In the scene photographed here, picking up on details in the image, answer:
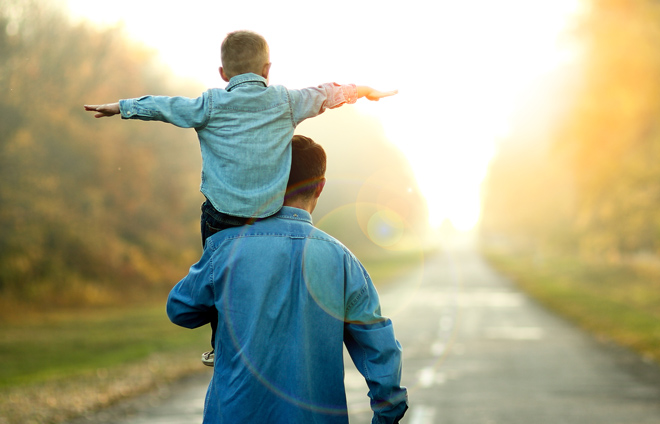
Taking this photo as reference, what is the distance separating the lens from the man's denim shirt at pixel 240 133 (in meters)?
2.36

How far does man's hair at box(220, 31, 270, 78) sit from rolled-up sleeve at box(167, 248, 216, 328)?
0.65 m

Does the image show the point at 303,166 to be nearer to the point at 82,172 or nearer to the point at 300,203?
the point at 300,203

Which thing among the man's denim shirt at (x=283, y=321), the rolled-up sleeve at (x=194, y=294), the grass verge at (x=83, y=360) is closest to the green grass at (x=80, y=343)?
the grass verge at (x=83, y=360)

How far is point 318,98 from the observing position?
8.23 feet

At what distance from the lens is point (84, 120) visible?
79.5 feet

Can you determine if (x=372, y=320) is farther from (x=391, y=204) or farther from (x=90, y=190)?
(x=391, y=204)

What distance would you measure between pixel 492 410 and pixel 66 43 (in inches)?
614

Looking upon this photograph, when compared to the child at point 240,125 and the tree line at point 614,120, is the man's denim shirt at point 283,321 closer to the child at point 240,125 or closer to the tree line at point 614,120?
the child at point 240,125

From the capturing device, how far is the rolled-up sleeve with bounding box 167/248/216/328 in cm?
242

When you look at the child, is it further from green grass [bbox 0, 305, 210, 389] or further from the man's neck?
green grass [bbox 0, 305, 210, 389]

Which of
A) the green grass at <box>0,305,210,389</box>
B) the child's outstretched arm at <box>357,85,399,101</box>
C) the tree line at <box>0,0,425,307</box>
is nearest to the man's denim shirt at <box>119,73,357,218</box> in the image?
the child's outstretched arm at <box>357,85,399,101</box>

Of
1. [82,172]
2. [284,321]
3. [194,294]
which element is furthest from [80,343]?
[284,321]

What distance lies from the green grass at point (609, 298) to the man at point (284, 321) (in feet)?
40.5

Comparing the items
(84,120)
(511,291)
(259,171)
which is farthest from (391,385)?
(511,291)
